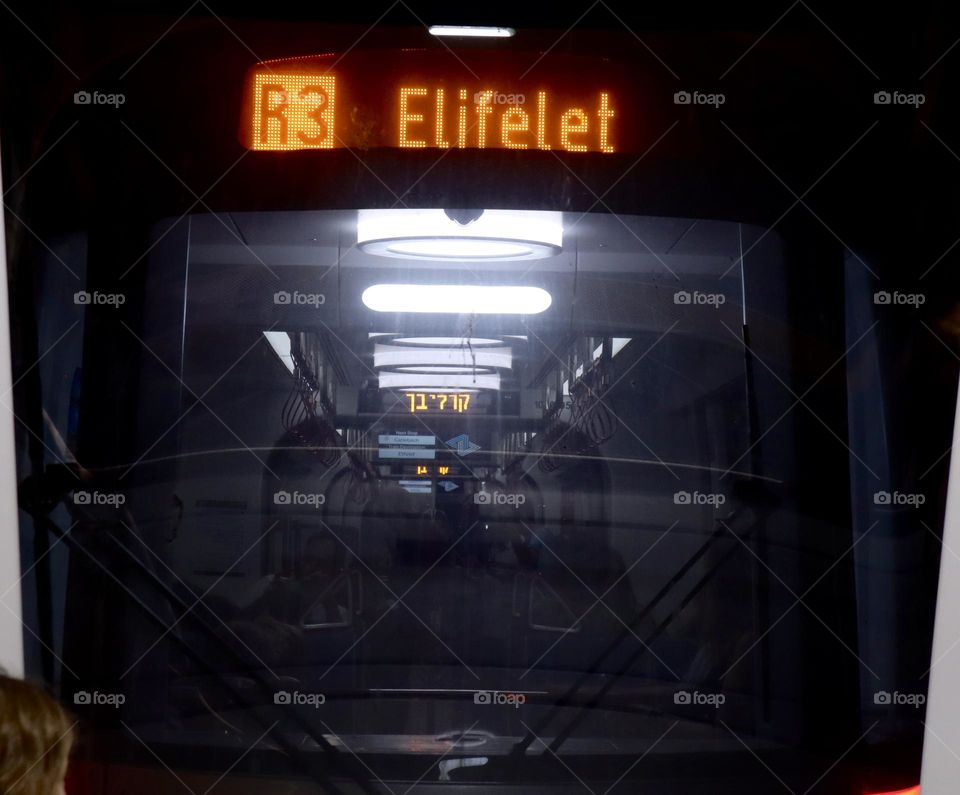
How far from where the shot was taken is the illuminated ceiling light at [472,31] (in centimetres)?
205

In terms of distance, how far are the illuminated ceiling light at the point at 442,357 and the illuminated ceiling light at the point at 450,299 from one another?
0.22 feet

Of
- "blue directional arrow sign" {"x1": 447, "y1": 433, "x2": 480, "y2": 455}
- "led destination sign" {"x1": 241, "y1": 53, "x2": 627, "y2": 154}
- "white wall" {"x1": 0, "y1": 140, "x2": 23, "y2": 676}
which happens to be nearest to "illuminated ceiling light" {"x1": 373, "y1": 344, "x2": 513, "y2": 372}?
"blue directional arrow sign" {"x1": 447, "y1": 433, "x2": 480, "y2": 455}

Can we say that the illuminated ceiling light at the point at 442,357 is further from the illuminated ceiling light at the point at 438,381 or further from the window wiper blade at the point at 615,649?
the window wiper blade at the point at 615,649

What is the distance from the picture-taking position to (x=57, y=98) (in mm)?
2078

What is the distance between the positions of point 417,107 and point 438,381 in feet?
1.56

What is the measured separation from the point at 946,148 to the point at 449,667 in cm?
129

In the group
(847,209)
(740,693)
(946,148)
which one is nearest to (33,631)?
(740,693)

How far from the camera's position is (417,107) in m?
2.03

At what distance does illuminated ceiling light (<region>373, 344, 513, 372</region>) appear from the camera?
2.05m

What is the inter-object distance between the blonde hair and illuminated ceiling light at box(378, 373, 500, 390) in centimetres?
78

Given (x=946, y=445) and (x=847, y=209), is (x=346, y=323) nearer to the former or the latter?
(x=847, y=209)

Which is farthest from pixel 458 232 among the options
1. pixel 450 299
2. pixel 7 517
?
pixel 7 517

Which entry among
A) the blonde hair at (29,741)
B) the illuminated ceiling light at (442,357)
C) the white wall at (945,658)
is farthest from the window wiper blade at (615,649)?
the blonde hair at (29,741)

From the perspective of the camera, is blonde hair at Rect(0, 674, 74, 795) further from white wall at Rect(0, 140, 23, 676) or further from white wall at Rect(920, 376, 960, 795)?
white wall at Rect(920, 376, 960, 795)
